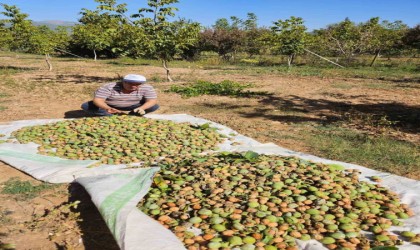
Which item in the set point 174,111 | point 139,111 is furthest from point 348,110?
point 139,111

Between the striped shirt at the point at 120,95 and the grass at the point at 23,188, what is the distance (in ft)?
6.87

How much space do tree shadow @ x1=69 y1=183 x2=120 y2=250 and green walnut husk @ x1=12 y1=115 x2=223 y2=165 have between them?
0.55 metres

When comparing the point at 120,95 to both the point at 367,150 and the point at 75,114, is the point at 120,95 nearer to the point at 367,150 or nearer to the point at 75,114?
the point at 75,114

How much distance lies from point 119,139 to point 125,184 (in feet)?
4.01

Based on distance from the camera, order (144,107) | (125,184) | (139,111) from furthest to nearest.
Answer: (144,107)
(139,111)
(125,184)

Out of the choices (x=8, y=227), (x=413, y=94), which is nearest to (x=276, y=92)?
(x=413, y=94)

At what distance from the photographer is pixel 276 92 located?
30.0 ft

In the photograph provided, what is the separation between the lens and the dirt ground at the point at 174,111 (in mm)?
2408

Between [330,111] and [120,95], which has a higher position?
[120,95]

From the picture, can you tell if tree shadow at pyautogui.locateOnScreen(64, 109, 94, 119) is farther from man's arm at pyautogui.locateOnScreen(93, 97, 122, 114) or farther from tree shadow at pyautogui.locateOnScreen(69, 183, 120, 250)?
tree shadow at pyautogui.locateOnScreen(69, 183, 120, 250)

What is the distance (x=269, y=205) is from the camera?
7.85 feet

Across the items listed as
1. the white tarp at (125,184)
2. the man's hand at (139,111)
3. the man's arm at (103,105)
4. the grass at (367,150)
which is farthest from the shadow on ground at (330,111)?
the man's arm at (103,105)

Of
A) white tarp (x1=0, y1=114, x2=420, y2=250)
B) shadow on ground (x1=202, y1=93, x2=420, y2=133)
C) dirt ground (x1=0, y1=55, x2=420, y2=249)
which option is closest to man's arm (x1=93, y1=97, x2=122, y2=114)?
white tarp (x1=0, y1=114, x2=420, y2=250)

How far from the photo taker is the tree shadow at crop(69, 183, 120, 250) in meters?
2.28
